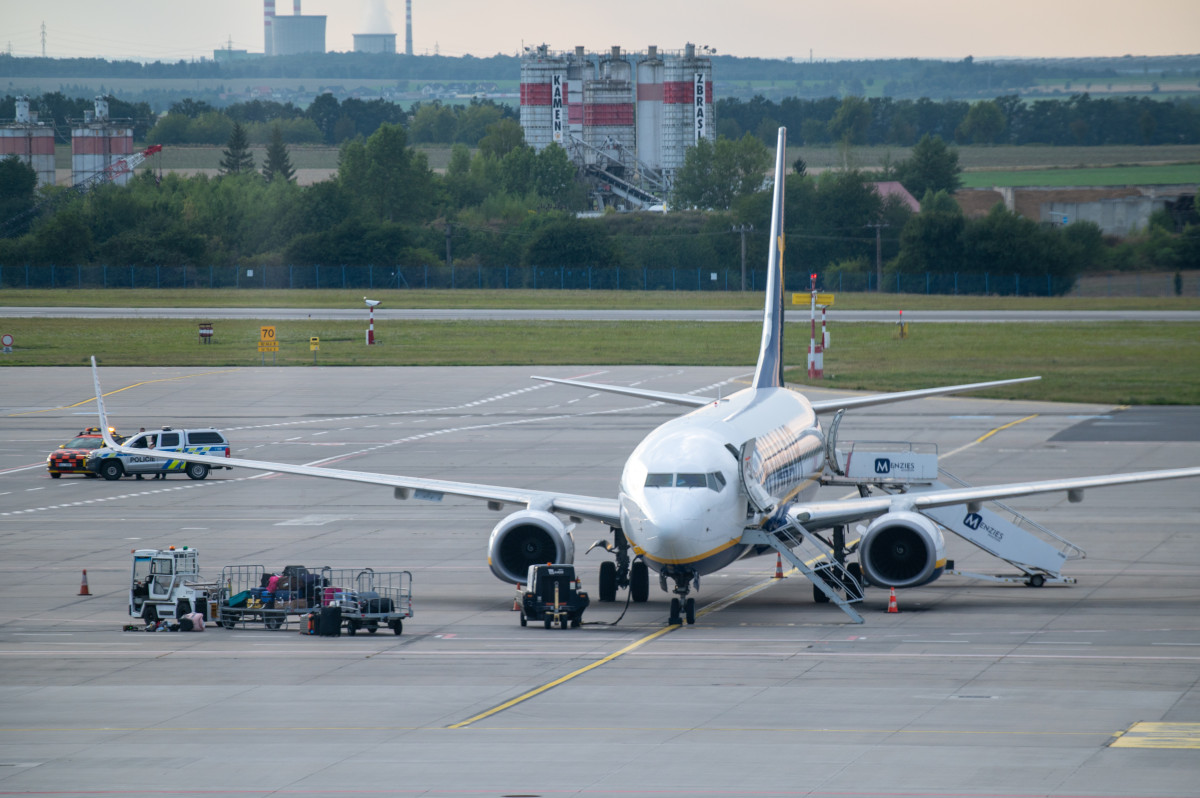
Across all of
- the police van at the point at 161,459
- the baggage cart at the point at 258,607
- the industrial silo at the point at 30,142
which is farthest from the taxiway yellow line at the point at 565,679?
the industrial silo at the point at 30,142

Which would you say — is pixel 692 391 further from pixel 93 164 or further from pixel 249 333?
pixel 93 164

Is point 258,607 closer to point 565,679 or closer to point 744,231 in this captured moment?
point 565,679

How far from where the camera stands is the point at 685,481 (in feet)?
99.7

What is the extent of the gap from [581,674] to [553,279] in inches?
5749

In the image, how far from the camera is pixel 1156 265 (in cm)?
14650

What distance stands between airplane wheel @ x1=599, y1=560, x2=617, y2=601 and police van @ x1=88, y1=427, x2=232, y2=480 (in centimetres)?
2848

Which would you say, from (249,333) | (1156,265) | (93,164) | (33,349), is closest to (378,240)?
(93,164)

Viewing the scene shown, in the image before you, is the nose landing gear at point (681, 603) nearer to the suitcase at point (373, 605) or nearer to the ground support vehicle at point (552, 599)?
the ground support vehicle at point (552, 599)

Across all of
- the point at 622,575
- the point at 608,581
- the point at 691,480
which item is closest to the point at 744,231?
the point at 622,575

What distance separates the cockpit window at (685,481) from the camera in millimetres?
30391

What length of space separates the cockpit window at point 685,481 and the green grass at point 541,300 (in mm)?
100885

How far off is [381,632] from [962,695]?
13.0 m

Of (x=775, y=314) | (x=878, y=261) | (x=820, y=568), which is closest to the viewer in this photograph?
(x=820, y=568)

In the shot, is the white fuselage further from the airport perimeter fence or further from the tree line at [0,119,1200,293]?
the airport perimeter fence
